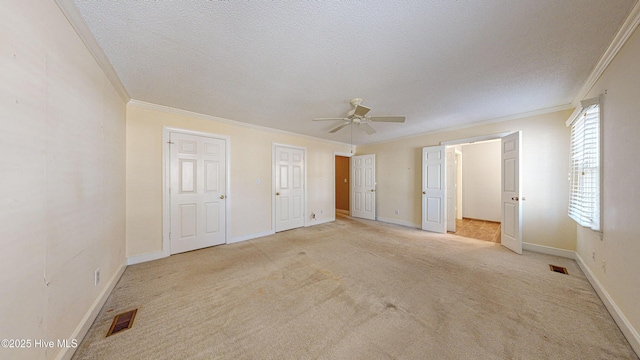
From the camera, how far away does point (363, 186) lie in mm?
6148

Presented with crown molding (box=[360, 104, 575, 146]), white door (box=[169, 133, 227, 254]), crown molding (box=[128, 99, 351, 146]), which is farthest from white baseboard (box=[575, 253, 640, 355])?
crown molding (box=[128, 99, 351, 146])

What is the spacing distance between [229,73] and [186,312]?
2504 mm

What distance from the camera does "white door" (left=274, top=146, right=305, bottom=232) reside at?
15.2 feet

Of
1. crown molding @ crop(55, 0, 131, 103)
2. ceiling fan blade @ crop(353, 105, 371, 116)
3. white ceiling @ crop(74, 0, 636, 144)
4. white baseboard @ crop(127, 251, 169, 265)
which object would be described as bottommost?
white baseboard @ crop(127, 251, 169, 265)

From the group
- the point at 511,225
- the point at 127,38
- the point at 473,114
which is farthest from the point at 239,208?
the point at 511,225

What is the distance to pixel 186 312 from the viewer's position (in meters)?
1.86

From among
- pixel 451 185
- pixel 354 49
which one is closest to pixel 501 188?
pixel 451 185

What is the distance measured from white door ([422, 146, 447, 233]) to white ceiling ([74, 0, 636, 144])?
174 cm

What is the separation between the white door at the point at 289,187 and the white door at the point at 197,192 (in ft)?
4.01

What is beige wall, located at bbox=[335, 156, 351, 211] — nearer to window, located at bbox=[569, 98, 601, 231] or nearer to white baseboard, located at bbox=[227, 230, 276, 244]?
white baseboard, located at bbox=[227, 230, 276, 244]

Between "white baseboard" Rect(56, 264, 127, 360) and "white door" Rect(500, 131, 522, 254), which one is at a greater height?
"white door" Rect(500, 131, 522, 254)

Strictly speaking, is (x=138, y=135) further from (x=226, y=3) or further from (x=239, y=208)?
(x=226, y=3)

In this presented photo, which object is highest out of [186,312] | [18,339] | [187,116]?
[187,116]

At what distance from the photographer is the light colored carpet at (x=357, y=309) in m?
1.46
